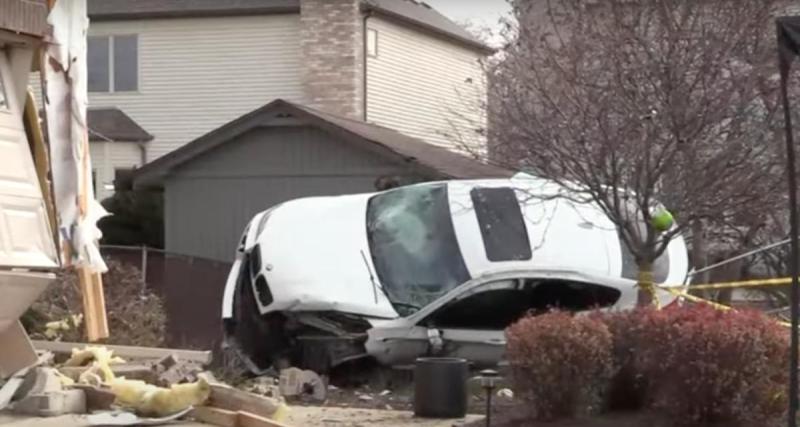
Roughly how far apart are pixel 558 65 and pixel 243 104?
1650 centimetres

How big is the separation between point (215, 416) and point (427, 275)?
434 cm

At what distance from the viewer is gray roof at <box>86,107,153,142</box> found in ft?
90.6

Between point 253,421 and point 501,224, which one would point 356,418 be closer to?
point 253,421

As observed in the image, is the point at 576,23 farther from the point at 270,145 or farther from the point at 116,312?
the point at 270,145

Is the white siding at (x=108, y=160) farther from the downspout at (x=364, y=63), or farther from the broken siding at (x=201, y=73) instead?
the downspout at (x=364, y=63)

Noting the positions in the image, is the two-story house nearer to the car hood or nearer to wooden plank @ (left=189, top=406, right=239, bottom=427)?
the car hood

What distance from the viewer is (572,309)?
45.3ft

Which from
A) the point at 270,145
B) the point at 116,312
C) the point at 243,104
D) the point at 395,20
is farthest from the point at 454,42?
the point at 116,312

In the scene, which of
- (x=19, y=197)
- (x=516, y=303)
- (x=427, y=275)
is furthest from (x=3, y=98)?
(x=516, y=303)

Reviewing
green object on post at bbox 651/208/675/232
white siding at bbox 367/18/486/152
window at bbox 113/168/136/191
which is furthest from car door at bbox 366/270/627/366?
white siding at bbox 367/18/486/152

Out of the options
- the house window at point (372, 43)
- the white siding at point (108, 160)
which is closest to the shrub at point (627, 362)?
the house window at point (372, 43)

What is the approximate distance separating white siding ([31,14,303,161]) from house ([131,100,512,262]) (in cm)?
458

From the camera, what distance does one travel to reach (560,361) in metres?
9.62

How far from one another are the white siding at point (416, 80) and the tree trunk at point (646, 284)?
1419 cm
